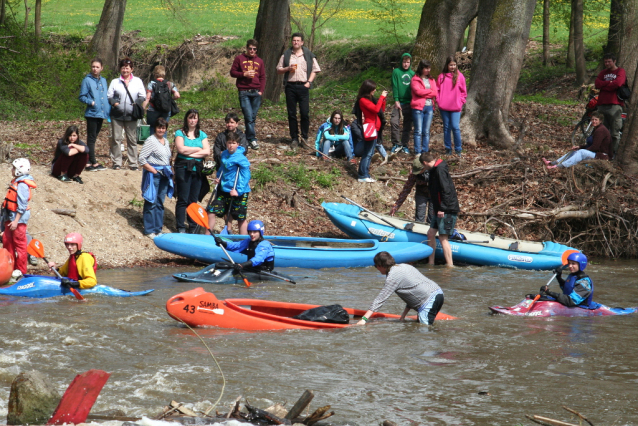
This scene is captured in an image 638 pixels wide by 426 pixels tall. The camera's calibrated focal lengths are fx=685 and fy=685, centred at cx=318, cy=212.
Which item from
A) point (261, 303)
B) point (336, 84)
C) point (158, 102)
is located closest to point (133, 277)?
point (261, 303)

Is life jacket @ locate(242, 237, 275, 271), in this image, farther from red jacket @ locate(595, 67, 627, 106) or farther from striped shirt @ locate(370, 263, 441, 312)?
red jacket @ locate(595, 67, 627, 106)

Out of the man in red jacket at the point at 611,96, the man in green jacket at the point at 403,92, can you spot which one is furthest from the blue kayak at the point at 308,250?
the man in red jacket at the point at 611,96

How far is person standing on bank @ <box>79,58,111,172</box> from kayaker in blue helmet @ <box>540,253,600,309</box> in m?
7.57

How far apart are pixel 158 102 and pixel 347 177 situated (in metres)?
4.19

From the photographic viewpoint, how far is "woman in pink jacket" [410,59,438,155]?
1345 centimetres

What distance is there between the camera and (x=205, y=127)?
50.2ft

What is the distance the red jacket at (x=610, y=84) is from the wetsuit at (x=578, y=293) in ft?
22.3

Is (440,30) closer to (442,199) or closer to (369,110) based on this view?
A: (369,110)

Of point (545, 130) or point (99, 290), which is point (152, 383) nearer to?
point (99, 290)

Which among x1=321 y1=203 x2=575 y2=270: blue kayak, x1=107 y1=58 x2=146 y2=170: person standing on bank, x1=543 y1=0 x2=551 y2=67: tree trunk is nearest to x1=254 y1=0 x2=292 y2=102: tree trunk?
x1=107 y1=58 x2=146 y2=170: person standing on bank

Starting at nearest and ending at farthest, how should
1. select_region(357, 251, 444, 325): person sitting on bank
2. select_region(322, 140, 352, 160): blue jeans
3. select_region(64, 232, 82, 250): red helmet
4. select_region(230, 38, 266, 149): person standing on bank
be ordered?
select_region(357, 251, 444, 325): person sitting on bank, select_region(64, 232, 82, 250): red helmet, select_region(230, 38, 266, 149): person standing on bank, select_region(322, 140, 352, 160): blue jeans

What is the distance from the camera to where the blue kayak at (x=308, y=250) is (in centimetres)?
1043

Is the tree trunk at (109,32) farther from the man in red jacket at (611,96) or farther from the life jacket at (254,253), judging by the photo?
the man in red jacket at (611,96)

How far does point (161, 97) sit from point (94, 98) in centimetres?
108
